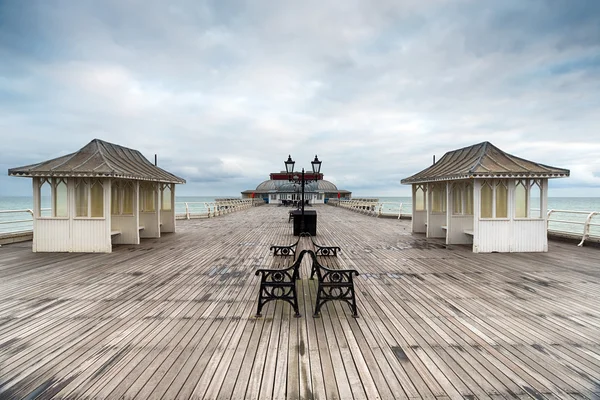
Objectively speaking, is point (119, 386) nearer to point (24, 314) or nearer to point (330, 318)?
point (330, 318)

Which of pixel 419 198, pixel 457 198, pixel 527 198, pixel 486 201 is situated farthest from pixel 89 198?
pixel 527 198

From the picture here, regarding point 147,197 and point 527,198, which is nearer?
point 527,198

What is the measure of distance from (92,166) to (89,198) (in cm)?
Result: 86

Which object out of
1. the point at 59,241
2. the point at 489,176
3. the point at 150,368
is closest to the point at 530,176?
the point at 489,176

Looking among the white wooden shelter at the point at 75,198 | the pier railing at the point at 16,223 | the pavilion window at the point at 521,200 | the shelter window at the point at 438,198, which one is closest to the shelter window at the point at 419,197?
the shelter window at the point at 438,198

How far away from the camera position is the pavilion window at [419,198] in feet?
37.1

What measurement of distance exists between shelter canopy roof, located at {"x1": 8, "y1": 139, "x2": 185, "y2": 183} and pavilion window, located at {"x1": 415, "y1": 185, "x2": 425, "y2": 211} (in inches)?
378

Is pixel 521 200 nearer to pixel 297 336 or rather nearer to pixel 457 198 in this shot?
pixel 457 198

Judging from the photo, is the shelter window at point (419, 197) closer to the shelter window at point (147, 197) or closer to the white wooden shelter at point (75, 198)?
the white wooden shelter at point (75, 198)

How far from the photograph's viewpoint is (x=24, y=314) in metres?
3.65

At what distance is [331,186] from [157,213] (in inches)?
1748

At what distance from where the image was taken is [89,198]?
745 cm

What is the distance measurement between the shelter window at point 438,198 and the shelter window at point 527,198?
103 inches

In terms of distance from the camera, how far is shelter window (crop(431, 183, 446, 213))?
1028cm
